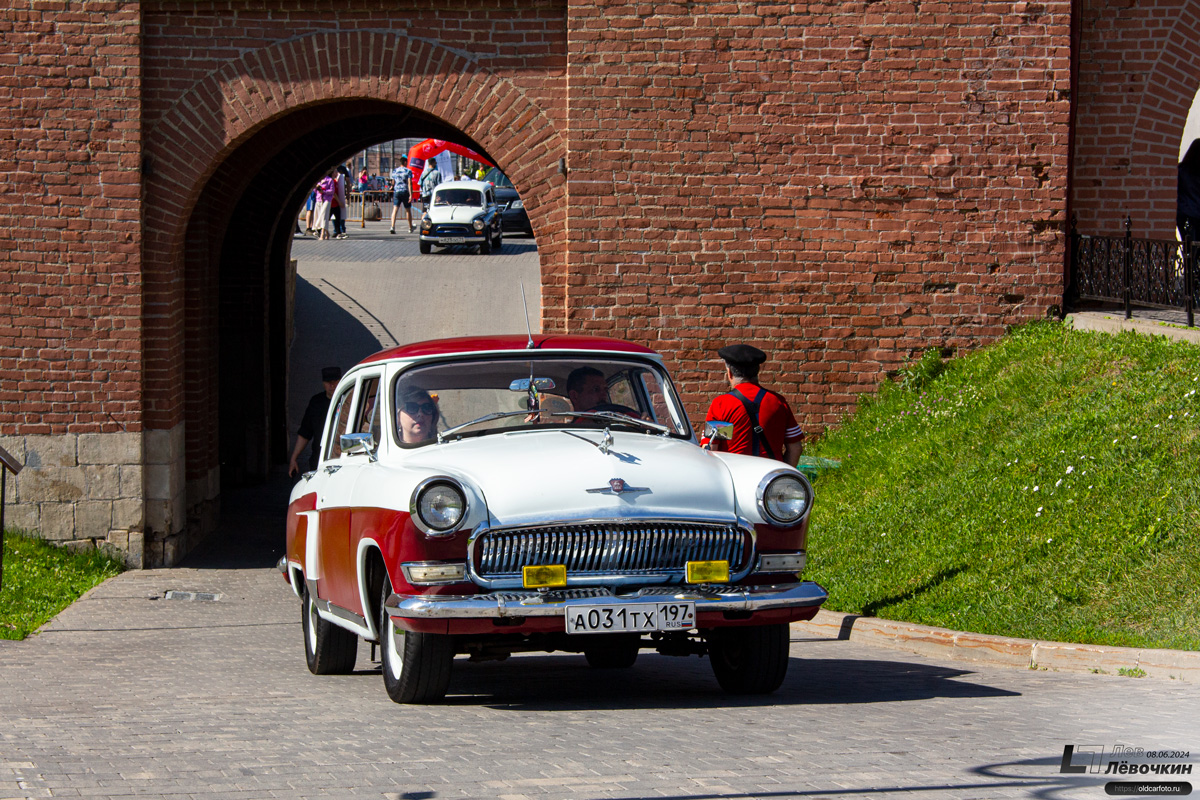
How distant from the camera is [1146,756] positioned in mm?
5297

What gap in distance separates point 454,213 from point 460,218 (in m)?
0.24

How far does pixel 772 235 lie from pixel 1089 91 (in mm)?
4063

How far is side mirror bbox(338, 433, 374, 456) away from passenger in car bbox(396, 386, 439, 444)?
0.17m

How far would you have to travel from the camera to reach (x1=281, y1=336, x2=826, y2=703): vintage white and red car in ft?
20.1

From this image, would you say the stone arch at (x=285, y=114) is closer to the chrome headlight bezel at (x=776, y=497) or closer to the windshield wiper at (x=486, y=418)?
the windshield wiper at (x=486, y=418)

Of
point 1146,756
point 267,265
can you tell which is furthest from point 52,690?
point 267,265

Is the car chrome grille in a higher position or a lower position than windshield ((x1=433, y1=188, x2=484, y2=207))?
→ lower

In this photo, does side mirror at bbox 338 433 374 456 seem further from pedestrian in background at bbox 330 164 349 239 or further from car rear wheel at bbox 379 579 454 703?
pedestrian in background at bbox 330 164 349 239

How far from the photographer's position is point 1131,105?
14789 millimetres

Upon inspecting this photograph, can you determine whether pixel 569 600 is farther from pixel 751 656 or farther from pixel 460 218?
pixel 460 218

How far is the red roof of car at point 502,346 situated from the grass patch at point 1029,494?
2967mm

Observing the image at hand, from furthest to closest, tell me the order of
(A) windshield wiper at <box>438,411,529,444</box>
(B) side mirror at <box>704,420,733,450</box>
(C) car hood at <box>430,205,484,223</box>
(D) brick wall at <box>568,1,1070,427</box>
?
(C) car hood at <box>430,205,484,223</box> < (D) brick wall at <box>568,1,1070,427</box> < (B) side mirror at <box>704,420,733,450</box> < (A) windshield wiper at <box>438,411,529,444</box>

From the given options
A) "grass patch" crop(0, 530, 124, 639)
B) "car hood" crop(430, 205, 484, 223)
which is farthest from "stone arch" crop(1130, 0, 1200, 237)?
"car hood" crop(430, 205, 484, 223)

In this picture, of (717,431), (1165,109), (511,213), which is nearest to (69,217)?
(717,431)
